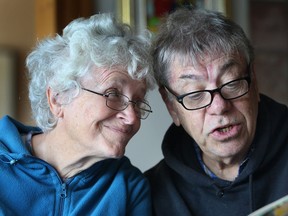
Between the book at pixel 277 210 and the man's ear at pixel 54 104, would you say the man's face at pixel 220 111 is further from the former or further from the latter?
the book at pixel 277 210

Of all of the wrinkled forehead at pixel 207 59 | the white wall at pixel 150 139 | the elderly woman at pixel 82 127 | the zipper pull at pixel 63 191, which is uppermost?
the wrinkled forehead at pixel 207 59

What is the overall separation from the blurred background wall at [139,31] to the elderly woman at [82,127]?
1.33 ft

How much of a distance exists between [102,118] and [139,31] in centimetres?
63

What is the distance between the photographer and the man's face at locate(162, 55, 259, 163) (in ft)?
4.33

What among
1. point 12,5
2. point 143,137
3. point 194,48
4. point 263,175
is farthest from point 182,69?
point 12,5

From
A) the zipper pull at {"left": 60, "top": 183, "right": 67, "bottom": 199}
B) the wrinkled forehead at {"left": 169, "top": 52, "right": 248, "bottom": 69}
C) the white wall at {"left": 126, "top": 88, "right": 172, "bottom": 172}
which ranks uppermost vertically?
the wrinkled forehead at {"left": 169, "top": 52, "right": 248, "bottom": 69}

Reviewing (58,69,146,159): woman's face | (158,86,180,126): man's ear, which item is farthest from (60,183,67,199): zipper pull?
(158,86,180,126): man's ear

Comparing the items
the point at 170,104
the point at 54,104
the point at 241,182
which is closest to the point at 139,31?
the point at 170,104

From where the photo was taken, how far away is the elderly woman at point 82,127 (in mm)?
1307

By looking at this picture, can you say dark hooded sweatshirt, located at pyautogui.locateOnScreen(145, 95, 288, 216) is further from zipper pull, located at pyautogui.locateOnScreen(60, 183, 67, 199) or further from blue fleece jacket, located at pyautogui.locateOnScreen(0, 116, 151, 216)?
zipper pull, located at pyautogui.locateOnScreen(60, 183, 67, 199)

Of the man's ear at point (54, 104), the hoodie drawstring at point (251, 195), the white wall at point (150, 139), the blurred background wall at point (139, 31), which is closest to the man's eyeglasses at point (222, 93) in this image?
the hoodie drawstring at point (251, 195)

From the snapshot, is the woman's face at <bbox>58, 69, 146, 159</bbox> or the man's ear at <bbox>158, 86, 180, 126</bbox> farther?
the man's ear at <bbox>158, 86, 180, 126</bbox>

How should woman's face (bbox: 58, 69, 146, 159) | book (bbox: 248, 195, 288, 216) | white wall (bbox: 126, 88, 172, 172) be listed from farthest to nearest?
white wall (bbox: 126, 88, 172, 172)
woman's face (bbox: 58, 69, 146, 159)
book (bbox: 248, 195, 288, 216)

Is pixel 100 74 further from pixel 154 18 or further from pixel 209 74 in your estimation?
pixel 154 18
